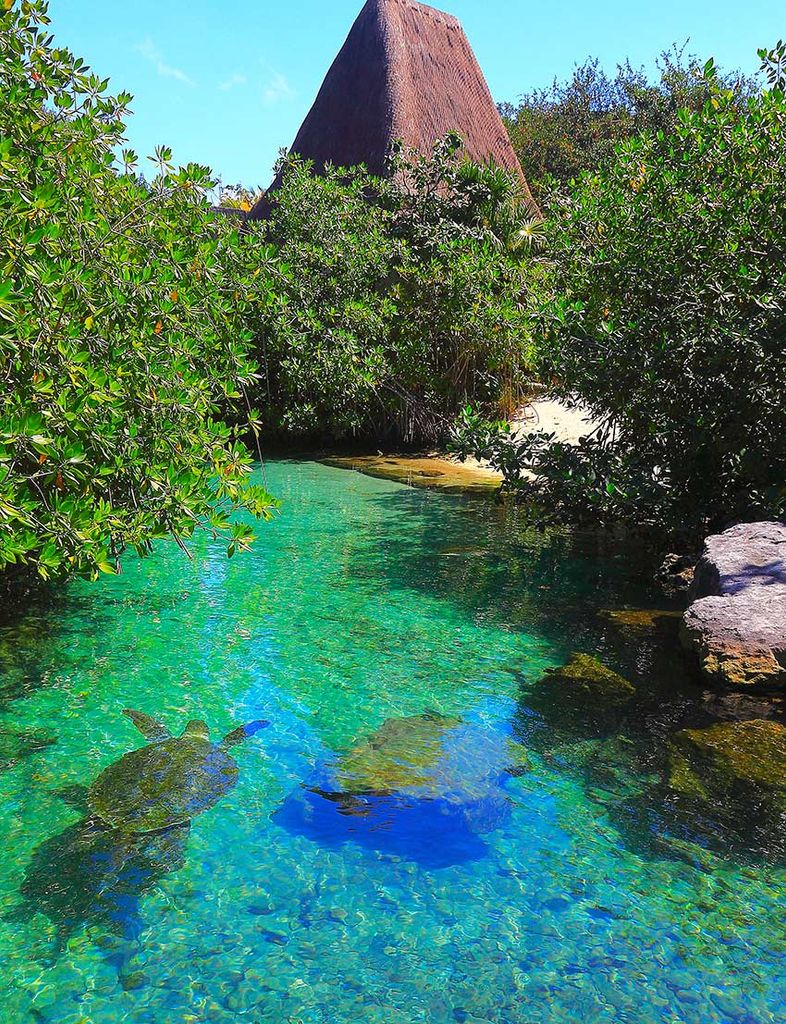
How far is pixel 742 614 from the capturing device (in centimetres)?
641

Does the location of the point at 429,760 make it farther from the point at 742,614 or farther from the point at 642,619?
the point at 642,619

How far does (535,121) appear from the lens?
35500 mm

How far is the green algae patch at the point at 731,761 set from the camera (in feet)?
16.5

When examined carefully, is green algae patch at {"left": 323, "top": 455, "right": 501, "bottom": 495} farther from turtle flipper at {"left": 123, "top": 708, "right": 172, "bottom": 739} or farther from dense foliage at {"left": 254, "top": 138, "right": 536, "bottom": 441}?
turtle flipper at {"left": 123, "top": 708, "right": 172, "bottom": 739}

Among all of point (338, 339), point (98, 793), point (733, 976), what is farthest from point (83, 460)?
point (338, 339)

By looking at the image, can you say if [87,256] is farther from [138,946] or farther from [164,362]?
[138,946]

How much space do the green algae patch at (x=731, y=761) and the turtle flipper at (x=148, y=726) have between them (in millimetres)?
Result: 3130

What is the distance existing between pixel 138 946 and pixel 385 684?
3.07m

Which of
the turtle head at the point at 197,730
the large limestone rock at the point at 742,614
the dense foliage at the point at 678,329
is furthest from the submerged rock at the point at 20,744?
the dense foliage at the point at 678,329

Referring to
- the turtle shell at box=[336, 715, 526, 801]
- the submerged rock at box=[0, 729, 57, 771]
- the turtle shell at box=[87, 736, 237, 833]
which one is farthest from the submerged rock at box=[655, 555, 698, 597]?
the submerged rock at box=[0, 729, 57, 771]

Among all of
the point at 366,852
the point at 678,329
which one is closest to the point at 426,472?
the point at 678,329

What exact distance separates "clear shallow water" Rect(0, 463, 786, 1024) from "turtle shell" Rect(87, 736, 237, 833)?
Result: 0.11 meters

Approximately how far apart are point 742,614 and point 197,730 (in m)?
3.88

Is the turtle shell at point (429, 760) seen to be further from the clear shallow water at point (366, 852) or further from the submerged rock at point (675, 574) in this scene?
the submerged rock at point (675, 574)
